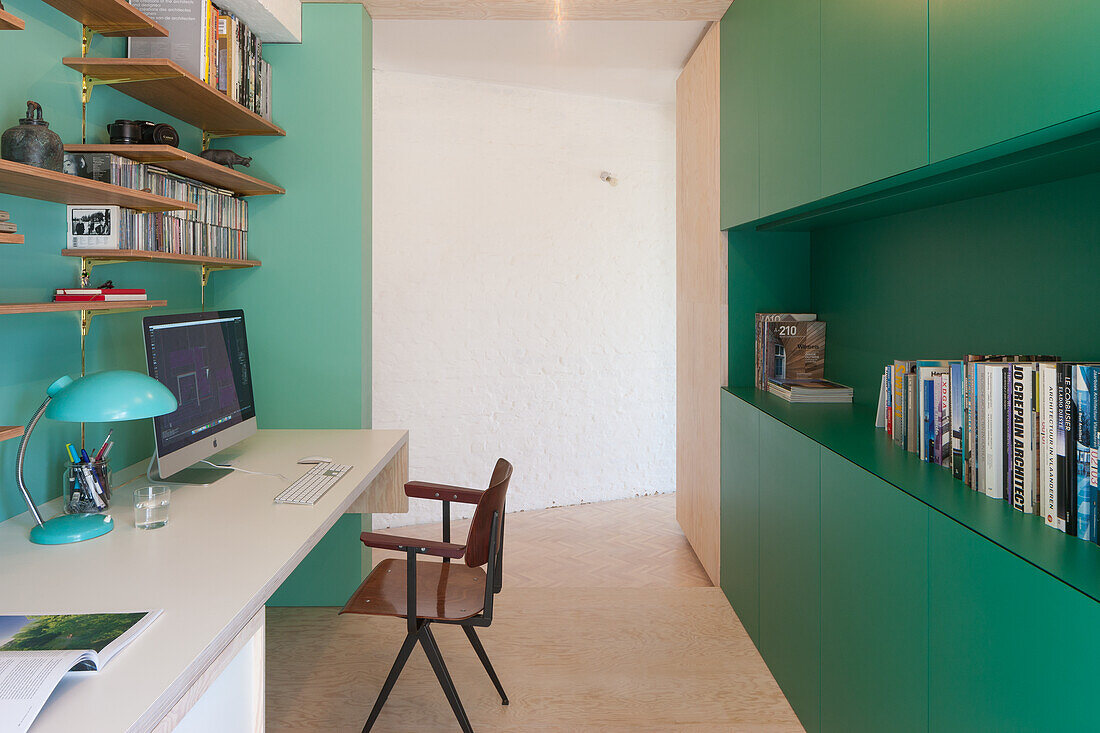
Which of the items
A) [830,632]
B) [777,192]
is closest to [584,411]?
[777,192]

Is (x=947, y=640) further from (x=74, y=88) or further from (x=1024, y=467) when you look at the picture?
(x=74, y=88)

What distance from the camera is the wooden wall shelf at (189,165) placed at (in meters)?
2.20

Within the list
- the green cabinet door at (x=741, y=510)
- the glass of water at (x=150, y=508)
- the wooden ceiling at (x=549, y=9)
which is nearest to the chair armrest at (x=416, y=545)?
the glass of water at (x=150, y=508)

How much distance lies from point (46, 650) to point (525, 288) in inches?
164

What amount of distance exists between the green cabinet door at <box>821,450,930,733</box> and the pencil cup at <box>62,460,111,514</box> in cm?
198

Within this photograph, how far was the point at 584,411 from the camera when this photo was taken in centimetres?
537

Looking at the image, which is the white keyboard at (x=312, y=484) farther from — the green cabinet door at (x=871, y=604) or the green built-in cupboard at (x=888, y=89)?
the green built-in cupboard at (x=888, y=89)

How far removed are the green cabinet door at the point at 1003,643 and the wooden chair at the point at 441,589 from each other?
3.79 ft

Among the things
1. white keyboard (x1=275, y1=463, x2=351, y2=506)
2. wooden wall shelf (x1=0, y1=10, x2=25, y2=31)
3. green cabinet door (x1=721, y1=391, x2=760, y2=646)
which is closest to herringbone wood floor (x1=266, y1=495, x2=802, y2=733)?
green cabinet door (x1=721, y1=391, x2=760, y2=646)

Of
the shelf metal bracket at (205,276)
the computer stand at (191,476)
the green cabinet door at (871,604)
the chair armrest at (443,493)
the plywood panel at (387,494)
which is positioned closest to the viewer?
the green cabinet door at (871,604)

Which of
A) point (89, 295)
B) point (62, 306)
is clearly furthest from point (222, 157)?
point (62, 306)

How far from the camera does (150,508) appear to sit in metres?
1.88

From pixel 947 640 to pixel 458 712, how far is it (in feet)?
4.63

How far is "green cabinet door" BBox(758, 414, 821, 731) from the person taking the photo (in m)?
2.26
